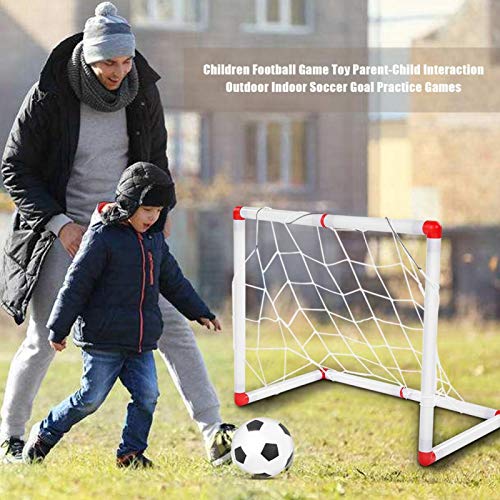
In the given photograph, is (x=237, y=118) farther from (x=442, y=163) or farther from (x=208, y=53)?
(x=442, y=163)

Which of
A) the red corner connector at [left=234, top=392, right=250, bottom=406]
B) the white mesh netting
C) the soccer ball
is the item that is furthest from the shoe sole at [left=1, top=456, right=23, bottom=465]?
the white mesh netting

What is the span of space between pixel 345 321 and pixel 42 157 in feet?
18.1

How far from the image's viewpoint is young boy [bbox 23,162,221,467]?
3.60m

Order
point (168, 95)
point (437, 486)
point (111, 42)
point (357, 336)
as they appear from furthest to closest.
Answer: point (168, 95) → point (357, 336) → point (437, 486) → point (111, 42)

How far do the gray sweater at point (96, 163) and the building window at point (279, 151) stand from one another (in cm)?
674

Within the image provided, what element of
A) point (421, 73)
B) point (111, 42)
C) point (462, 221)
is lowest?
point (462, 221)

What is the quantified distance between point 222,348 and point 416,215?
387 centimetres

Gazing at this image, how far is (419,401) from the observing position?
16.0 ft

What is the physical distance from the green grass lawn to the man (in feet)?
1.00

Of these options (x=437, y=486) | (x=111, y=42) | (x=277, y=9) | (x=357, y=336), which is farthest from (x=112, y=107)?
(x=277, y=9)

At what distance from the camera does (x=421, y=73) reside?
11.0 metres

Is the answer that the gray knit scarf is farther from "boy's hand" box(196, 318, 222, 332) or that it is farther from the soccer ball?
the soccer ball

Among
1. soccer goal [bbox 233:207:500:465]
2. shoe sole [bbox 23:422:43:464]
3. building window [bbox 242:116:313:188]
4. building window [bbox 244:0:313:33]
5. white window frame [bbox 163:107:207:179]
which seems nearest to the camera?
shoe sole [bbox 23:422:43:464]

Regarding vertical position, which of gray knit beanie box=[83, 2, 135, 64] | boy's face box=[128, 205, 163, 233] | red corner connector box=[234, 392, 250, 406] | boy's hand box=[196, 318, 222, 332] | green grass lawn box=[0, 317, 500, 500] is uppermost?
gray knit beanie box=[83, 2, 135, 64]
